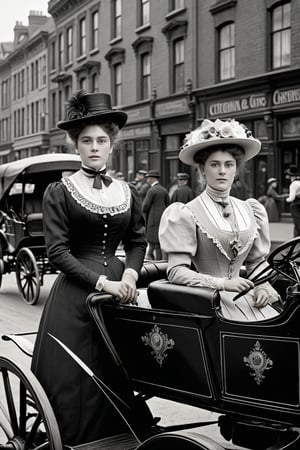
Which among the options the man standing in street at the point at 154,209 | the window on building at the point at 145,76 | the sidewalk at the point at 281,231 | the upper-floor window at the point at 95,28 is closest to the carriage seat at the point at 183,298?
the man standing in street at the point at 154,209

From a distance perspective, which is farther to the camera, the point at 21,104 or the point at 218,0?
the point at 21,104

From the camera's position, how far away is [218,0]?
71.1ft

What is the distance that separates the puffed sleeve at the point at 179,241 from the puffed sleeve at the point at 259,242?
36cm

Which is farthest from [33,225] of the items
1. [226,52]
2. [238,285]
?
[226,52]

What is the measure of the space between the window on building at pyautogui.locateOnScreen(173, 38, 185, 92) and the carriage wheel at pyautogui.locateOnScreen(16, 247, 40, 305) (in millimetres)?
15140

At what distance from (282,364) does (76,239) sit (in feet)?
4.17

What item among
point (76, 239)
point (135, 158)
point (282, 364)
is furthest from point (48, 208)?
point (135, 158)

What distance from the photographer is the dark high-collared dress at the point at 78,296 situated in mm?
3174

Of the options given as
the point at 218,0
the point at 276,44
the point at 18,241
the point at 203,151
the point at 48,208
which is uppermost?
the point at 218,0

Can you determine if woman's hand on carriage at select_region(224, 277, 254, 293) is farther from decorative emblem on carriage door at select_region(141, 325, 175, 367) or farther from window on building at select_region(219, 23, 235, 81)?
window on building at select_region(219, 23, 235, 81)

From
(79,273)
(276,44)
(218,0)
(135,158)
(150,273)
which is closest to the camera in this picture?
(79,273)

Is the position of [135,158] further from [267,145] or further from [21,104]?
[21,104]

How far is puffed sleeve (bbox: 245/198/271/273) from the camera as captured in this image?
11.2ft

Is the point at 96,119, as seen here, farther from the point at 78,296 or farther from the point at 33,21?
the point at 33,21
